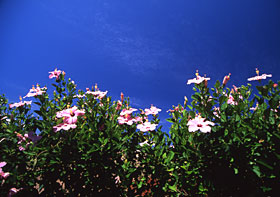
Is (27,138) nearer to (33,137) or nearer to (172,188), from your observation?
(33,137)

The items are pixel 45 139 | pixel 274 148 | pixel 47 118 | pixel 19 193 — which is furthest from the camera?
pixel 47 118

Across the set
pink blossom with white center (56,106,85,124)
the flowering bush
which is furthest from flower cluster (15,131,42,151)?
pink blossom with white center (56,106,85,124)

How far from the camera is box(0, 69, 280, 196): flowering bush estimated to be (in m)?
2.03

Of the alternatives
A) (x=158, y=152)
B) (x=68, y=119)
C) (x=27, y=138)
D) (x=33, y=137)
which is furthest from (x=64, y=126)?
(x=158, y=152)

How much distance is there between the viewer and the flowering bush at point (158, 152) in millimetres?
2033

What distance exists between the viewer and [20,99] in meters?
2.83

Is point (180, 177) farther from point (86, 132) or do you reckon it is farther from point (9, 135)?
point (9, 135)

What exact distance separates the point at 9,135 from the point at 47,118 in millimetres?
536

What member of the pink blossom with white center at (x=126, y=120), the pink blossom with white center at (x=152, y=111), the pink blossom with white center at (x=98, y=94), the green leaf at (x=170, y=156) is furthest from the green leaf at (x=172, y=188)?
the pink blossom with white center at (x=98, y=94)

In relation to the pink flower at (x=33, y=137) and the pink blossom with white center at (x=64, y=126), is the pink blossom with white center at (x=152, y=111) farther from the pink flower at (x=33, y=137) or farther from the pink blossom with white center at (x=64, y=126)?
the pink flower at (x=33, y=137)

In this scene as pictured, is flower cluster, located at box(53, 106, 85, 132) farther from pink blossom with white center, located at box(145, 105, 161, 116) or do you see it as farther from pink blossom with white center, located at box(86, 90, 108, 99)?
Result: pink blossom with white center, located at box(145, 105, 161, 116)

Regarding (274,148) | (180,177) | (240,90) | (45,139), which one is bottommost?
(180,177)

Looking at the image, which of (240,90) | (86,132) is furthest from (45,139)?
(240,90)

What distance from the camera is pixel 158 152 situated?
2.27 metres
